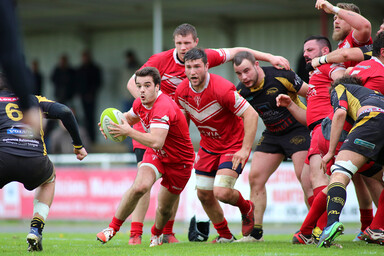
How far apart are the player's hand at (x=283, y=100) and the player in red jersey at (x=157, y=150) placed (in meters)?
1.23

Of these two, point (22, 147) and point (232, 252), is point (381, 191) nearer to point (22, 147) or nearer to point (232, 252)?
point (232, 252)

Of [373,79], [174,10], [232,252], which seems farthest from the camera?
[174,10]

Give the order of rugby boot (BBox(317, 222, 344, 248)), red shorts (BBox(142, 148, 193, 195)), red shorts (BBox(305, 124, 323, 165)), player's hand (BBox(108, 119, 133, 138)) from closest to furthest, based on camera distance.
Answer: rugby boot (BBox(317, 222, 344, 248)) → player's hand (BBox(108, 119, 133, 138)) → red shorts (BBox(305, 124, 323, 165)) → red shorts (BBox(142, 148, 193, 195))

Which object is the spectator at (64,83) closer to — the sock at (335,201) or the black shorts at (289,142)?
the black shorts at (289,142)

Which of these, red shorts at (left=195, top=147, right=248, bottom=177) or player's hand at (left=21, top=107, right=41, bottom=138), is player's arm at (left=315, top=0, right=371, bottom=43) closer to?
red shorts at (left=195, top=147, right=248, bottom=177)

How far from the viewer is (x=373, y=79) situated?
7383 mm

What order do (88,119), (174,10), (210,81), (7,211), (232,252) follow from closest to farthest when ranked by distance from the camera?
1. (232,252)
2. (210,81)
3. (7,211)
4. (174,10)
5. (88,119)

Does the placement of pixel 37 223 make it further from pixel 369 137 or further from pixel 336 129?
pixel 369 137

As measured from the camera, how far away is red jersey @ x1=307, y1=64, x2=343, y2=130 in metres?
8.09

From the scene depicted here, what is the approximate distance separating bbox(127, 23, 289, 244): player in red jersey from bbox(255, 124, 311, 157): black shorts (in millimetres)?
923

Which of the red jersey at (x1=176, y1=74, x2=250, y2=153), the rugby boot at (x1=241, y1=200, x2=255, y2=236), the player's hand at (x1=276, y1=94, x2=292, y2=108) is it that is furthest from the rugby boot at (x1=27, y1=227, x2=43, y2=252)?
the player's hand at (x1=276, y1=94, x2=292, y2=108)

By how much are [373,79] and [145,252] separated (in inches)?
129

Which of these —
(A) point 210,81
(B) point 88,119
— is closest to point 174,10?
(B) point 88,119

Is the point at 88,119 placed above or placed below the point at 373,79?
below
